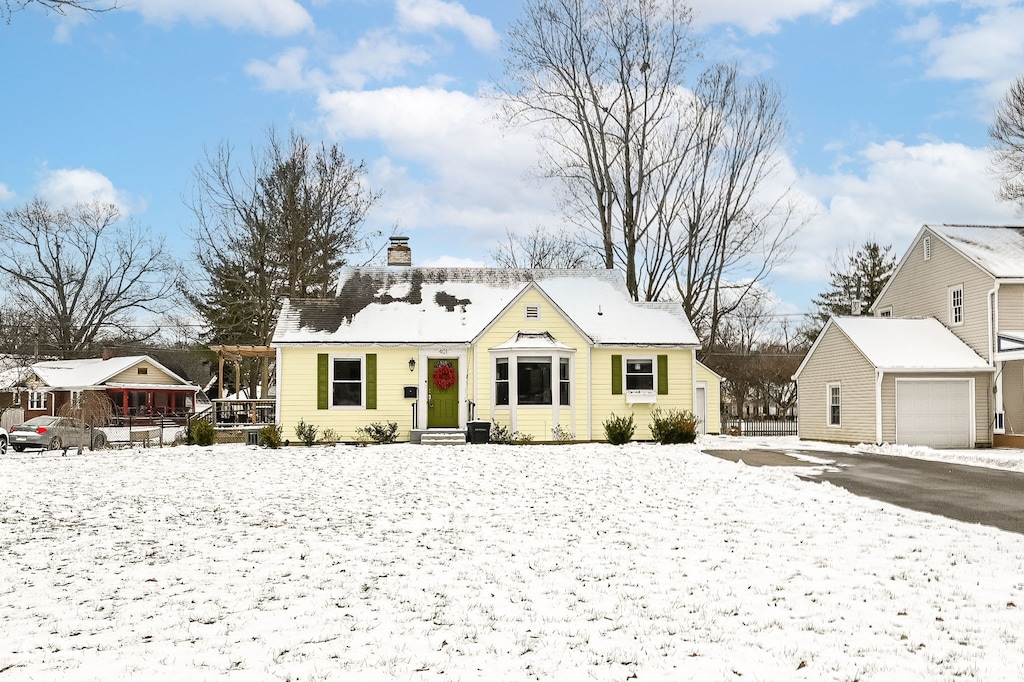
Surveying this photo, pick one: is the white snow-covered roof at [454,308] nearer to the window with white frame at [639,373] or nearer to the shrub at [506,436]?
the window with white frame at [639,373]

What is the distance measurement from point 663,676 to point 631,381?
1865 centimetres

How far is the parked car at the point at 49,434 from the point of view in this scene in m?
25.8

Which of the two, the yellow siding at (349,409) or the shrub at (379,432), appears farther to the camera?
the yellow siding at (349,409)

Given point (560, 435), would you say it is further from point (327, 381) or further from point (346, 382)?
point (327, 381)

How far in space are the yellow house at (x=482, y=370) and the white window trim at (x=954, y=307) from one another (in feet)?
26.9

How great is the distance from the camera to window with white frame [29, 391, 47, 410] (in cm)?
4981

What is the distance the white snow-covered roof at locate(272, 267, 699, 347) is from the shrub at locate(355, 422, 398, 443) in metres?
2.28

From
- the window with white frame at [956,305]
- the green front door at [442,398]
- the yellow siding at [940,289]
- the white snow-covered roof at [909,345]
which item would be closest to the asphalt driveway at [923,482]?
the white snow-covered roof at [909,345]

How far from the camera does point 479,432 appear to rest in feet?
70.9

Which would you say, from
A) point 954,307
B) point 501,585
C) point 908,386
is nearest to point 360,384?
point 908,386

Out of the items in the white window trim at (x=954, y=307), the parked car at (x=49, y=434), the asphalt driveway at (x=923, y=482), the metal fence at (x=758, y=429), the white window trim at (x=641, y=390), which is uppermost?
the white window trim at (x=954, y=307)

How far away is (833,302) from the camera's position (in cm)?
4919

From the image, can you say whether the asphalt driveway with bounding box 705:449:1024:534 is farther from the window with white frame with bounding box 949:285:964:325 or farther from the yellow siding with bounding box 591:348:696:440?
the window with white frame with bounding box 949:285:964:325

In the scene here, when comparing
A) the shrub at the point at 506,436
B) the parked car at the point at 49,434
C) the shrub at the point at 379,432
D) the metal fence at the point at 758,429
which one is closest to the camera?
the shrub at the point at 506,436
